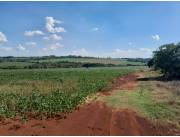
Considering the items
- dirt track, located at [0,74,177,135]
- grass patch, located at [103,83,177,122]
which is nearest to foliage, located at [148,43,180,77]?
grass patch, located at [103,83,177,122]

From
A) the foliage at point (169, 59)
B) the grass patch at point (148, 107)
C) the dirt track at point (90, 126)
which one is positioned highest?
the foliage at point (169, 59)

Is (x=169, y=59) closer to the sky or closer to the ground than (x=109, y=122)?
closer to the sky

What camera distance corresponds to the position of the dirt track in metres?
12.0

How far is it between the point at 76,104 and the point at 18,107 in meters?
3.37

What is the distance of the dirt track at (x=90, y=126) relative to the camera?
12.0m

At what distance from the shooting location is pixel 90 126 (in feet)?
42.7

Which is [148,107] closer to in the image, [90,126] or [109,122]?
[109,122]

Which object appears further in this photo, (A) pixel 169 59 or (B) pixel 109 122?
(A) pixel 169 59

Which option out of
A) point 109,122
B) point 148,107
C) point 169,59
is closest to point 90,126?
point 109,122

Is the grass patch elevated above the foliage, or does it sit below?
below

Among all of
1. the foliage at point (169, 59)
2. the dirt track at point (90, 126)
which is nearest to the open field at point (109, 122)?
the dirt track at point (90, 126)

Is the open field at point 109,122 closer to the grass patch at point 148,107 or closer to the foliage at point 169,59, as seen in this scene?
A: the grass patch at point 148,107

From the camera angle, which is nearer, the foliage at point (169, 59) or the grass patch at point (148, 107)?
the grass patch at point (148, 107)

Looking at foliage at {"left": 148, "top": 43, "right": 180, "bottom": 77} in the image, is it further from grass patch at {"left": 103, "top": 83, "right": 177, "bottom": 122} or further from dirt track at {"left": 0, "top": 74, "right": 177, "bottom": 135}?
dirt track at {"left": 0, "top": 74, "right": 177, "bottom": 135}
